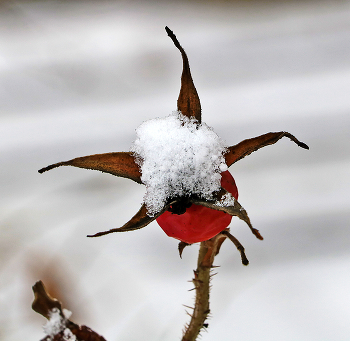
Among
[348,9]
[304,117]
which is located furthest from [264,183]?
[348,9]

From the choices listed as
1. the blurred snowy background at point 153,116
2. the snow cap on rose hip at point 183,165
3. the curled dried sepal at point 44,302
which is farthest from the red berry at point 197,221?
the blurred snowy background at point 153,116

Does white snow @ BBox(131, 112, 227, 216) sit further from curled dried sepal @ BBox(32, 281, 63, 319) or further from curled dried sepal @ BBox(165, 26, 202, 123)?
curled dried sepal @ BBox(32, 281, 63, 319)

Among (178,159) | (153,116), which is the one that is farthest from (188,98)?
(153,116)

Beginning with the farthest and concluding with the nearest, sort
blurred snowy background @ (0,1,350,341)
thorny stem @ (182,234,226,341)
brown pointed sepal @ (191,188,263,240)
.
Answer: blurred snowy background @ (0,1,350,341) < thorny stem @ (182,234,226,341) < brown pointed sepal @ (191,188,263,240)

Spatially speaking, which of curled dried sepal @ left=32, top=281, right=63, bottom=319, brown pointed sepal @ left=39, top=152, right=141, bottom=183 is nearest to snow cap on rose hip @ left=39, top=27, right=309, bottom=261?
brown pointed sepal @ left=39, top=152, right=141, bottom=183

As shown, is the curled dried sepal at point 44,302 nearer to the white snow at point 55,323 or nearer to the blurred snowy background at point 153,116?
the white snow at point 55,323

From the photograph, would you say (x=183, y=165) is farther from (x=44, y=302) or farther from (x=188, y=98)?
(x=44, y=302)

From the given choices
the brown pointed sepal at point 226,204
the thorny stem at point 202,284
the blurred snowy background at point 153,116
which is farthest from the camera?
the blurred snowy background at point 153,116
